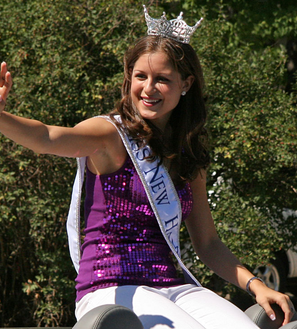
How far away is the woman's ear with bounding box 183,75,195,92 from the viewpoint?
2619mm

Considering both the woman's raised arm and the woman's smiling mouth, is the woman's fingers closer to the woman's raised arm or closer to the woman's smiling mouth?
the woman's raised arm

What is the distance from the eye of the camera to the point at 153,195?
2.38 m

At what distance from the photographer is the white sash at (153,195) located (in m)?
2.38

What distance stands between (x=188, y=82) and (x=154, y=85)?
0.77ft

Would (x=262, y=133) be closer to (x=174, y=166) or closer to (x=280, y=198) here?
(x=280, y=198)

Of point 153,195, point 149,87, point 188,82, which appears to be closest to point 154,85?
point 149,87

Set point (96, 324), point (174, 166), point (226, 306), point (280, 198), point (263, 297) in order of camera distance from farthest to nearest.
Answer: point (280, 198) → point (174, 166) → point (263, 297) → point (226, 306) → point (96, 324)

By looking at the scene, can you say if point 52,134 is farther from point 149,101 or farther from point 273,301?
point 273,301

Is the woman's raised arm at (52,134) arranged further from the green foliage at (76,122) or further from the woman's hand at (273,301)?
the green foliage at (76,122)

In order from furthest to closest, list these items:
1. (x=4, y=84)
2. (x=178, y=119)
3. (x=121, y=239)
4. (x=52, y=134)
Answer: (x=178, y=119) < (x=121, y=239) < (x=52, y=134) < (x=4, y=84)

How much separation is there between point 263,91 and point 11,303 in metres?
2.92

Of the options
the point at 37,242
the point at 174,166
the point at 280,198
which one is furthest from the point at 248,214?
the point at 174,166

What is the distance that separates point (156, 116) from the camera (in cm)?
250

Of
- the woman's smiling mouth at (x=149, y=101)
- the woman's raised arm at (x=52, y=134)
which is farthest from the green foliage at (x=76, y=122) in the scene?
the woman's raised arm at (x=52, y=134)
